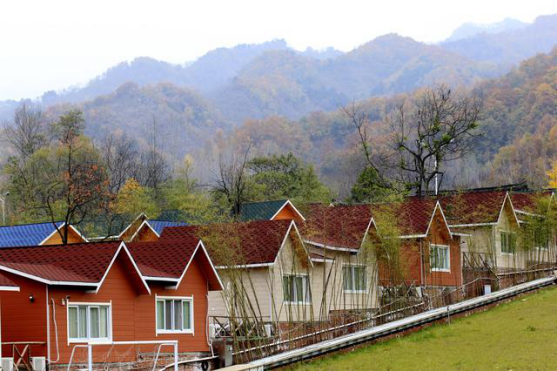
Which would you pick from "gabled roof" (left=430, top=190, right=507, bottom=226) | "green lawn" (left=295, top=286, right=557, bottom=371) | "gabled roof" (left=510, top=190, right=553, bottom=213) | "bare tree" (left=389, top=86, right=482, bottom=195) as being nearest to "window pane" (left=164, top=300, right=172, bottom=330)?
"green lawn" (left=295, top=286, right=557, bottom=371)

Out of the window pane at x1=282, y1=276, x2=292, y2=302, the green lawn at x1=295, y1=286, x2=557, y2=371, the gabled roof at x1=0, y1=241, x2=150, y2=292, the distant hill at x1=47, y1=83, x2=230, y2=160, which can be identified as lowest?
the green lawn at x1=295, y1=286, x2=557, y2=371

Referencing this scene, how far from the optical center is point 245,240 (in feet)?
118

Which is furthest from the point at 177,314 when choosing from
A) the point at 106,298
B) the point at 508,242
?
the point at 508,242

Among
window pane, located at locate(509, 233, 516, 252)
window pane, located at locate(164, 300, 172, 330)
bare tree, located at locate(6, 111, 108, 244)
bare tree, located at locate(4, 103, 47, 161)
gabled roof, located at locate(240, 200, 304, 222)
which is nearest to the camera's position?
window pane, located at locate(164, 300, 172, 330)

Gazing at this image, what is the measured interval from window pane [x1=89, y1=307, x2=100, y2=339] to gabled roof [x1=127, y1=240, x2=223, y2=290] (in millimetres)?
2864

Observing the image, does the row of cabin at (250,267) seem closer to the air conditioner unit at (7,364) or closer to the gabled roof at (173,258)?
the gabled roof at (173,258)

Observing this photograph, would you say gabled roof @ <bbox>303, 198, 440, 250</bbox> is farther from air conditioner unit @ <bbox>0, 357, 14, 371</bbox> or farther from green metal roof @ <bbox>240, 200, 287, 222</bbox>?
air conditioner unit @ <bbox>0, 357, 14, 371</bbox>

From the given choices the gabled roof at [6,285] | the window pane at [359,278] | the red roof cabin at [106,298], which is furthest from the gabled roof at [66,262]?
the window pane at [359,278]

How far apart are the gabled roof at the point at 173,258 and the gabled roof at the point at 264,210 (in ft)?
48.1

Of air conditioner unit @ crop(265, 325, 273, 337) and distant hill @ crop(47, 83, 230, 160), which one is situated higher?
distant hill @ crop(47, 83, 230, 160)

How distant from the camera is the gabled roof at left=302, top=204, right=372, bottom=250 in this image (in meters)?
38.0

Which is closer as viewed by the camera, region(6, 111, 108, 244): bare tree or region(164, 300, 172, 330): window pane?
region(164, 300, 172, 330): window pane

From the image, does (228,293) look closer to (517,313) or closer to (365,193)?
(517,313)

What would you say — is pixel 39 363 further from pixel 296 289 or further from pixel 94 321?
pixel 296 289
